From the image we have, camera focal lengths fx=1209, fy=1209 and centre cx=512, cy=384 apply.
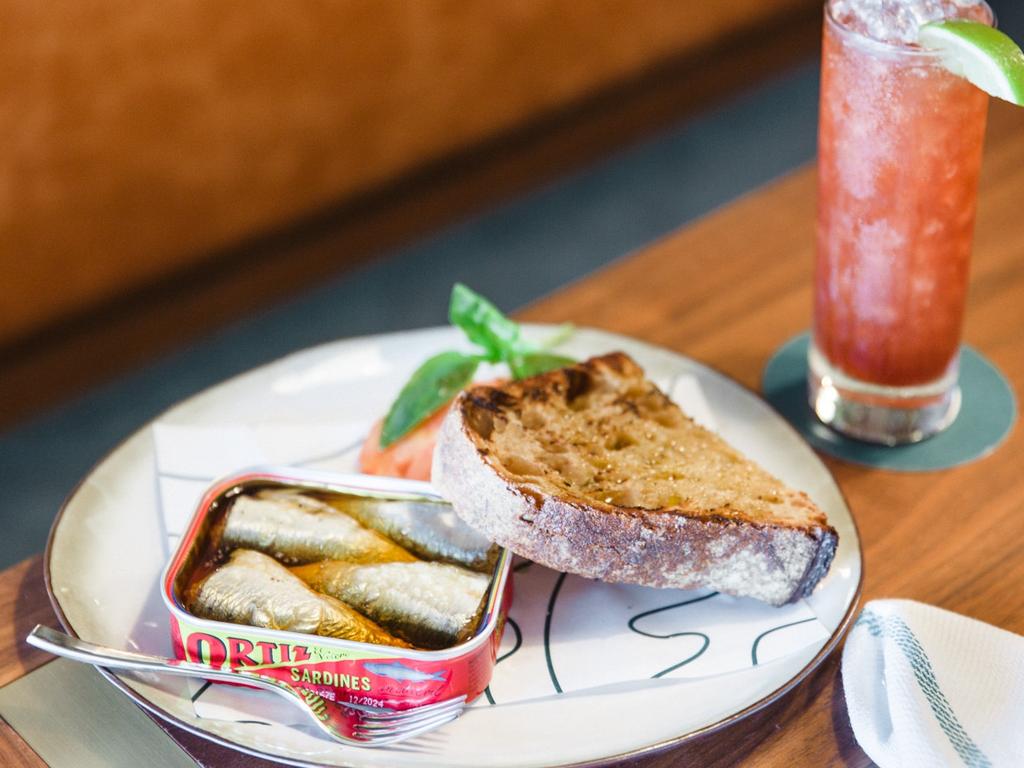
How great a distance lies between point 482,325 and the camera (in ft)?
3.40

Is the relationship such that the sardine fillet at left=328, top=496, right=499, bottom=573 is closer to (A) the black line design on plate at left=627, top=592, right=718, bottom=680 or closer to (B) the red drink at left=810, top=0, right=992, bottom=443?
(A) the black line design on plate at left=627, top=592, right=718, bottom=680

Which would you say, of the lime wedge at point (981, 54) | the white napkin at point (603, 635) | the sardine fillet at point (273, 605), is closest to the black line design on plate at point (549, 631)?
the white napkin at point (603, 635)

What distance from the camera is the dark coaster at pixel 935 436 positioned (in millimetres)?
1033

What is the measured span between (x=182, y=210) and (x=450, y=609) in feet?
5.44

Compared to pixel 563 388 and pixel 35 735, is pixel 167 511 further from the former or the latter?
pixel 563 388

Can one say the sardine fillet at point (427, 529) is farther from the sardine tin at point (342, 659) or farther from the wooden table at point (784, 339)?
the wooden table at point (784, 339)

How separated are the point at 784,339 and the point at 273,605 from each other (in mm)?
621

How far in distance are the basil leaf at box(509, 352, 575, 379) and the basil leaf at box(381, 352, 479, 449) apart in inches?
1.5

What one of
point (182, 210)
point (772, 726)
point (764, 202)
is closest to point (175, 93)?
point (182, 210)

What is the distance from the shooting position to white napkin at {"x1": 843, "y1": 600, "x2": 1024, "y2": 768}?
749 mm

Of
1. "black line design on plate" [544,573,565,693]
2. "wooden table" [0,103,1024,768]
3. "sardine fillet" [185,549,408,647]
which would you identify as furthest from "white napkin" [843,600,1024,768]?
"sardine fillet" [185,549,408,647]

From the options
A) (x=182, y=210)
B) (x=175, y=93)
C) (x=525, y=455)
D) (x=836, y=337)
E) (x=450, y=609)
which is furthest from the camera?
(x=182, y=210)

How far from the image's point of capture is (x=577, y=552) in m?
0.82

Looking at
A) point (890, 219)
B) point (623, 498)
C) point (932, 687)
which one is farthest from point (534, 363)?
point (932, 687)
